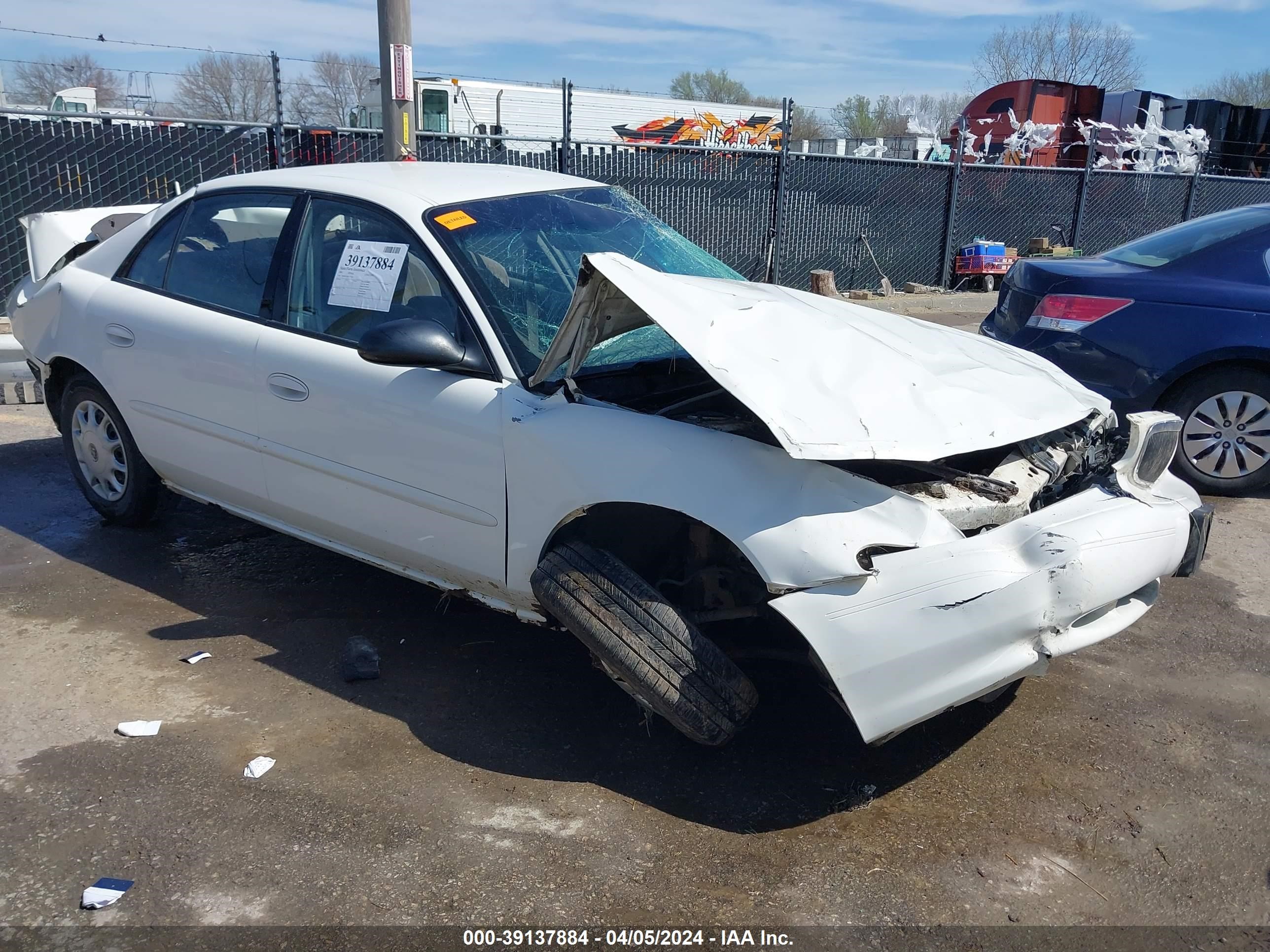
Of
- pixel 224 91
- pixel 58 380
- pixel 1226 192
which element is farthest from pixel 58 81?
pixel 1226 192

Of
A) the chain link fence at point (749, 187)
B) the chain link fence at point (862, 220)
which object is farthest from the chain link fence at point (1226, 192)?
the chain link fence at point (862, 220)

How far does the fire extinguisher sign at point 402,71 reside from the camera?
7633mm

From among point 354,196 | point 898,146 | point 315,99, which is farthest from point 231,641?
point 898,146

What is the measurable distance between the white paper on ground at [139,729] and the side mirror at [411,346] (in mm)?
1376

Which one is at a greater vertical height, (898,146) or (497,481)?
(898,146)

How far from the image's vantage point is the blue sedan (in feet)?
18.2

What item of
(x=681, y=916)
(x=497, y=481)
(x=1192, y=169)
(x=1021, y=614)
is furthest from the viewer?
(x=1192, y=169)

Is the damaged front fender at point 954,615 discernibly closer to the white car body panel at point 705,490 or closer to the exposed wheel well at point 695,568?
the white car body panel at point 705,490

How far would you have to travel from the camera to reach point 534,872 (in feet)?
8.78

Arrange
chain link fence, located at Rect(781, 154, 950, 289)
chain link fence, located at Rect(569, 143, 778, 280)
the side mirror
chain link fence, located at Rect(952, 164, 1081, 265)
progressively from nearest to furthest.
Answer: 1. the side mirror
2. chain link fence, located at Rect(569, 143, 778, 280)
3. chain link fence, located at Rect(781, 154, 950, 289)
4. chain link fence, located at Rect(952, 164, 1081, 265)

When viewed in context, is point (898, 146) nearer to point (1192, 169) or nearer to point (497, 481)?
point (1192, 169)

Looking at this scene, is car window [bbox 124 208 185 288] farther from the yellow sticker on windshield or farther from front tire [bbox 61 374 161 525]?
the yellow sticker on windshield

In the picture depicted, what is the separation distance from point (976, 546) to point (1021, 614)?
0.71 ft

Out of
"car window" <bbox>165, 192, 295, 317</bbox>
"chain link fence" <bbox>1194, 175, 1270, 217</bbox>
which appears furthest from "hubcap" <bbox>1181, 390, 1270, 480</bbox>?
"chain link fence" <bbox>1194, 175, 1270, 217</bbox>
